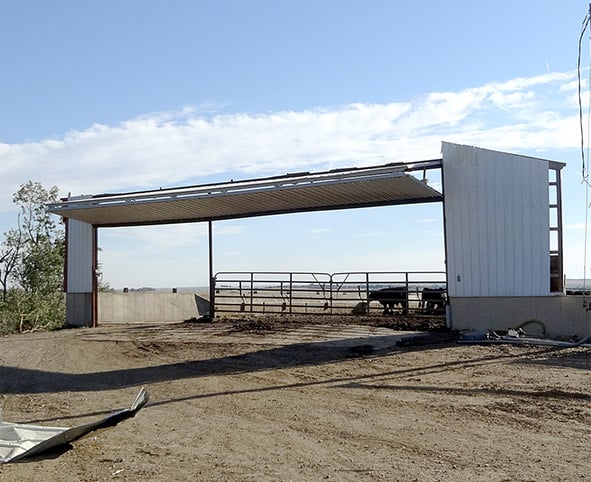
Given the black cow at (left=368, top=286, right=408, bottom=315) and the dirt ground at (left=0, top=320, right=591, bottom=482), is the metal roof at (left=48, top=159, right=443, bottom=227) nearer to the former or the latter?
the black cow at (left=368, top=286, right=408, bottom=315)

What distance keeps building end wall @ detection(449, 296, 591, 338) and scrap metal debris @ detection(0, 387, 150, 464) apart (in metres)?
9.03

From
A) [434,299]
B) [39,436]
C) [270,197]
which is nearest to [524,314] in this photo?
[434,299]

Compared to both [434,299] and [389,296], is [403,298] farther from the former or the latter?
[434,299]

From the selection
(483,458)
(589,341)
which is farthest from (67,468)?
(589,341)

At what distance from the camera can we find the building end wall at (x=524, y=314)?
13.0 meters

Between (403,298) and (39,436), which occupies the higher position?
(403,298)

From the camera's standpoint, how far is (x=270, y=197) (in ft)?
52.3

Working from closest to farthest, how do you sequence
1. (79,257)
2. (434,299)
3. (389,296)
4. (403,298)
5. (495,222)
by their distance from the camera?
1. (495,222)
2. (434,299)
3. (403,298)
4. (389,296)
5. (79,257)

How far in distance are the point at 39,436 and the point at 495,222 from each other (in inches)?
401

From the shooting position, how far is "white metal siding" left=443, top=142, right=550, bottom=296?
1353 centimetres

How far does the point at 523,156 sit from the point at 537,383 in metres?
6.24

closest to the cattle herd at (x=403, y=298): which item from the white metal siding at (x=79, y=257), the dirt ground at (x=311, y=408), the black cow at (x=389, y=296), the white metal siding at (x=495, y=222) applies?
the black cow at (x=389, y=296)

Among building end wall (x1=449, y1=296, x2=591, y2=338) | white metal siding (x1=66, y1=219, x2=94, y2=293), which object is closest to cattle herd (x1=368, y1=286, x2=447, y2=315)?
building end wall (x1=449, y1=296, x2=591, y2=338)

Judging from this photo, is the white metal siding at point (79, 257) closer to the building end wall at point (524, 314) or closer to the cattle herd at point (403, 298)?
the cattle herd at point (403, 298)
